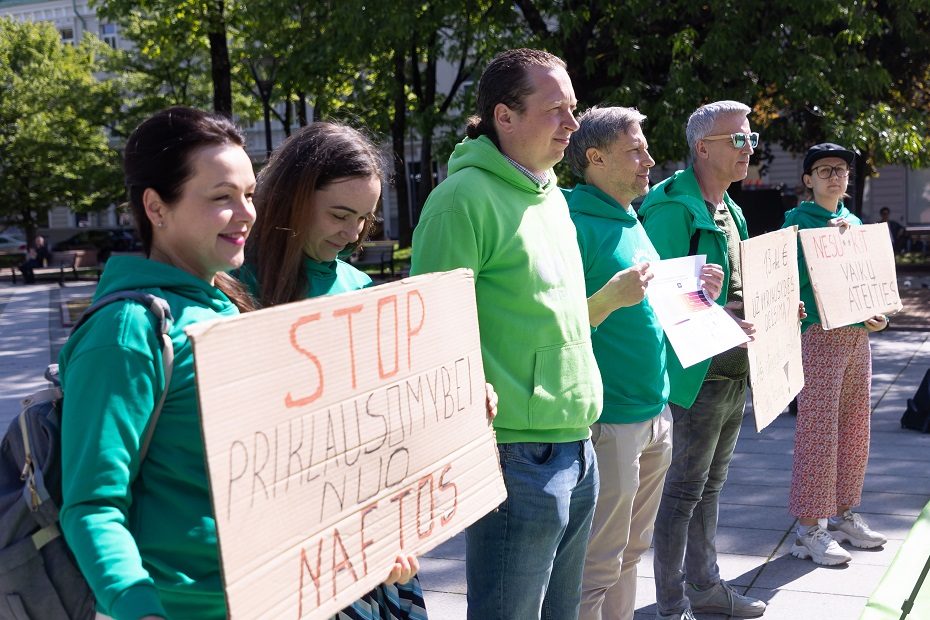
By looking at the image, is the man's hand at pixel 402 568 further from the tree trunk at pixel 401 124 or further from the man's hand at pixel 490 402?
the tree trunk at pixel 401 124

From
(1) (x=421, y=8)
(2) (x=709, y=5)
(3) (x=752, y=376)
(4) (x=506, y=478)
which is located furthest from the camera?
(1) (x=421, y=8)

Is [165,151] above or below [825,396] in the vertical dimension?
above

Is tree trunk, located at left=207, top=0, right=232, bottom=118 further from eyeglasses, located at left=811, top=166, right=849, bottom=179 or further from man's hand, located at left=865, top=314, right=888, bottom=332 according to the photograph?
man's hand, located at left=865, top=314, right=888, bottom=332

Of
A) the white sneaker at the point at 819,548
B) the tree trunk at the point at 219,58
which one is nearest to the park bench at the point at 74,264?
the tree trunk at the point at 219,58

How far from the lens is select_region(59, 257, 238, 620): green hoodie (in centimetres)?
160

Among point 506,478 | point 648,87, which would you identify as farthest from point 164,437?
point 648,87

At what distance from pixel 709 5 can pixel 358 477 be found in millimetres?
12909

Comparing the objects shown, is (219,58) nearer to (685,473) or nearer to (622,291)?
(685,473)

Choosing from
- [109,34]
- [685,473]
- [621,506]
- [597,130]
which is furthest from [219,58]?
[109,34]

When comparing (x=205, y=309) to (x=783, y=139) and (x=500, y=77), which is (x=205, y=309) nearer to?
(x=500, y=77)

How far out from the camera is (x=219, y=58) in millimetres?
18562

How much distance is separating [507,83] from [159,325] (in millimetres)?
1311

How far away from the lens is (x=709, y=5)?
44.9ft

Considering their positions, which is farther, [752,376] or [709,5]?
[709,5]
